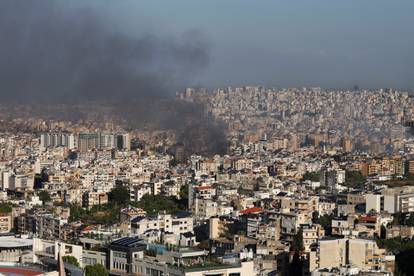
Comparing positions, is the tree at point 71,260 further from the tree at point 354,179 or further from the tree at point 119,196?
the tree at point 354,179

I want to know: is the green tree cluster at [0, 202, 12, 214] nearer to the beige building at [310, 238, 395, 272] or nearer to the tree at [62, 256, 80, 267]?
the tree at [62, 256, 80, 267]

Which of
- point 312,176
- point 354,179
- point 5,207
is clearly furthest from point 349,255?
point 312,176

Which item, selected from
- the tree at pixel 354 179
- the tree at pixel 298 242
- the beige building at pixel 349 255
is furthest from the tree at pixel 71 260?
the tree at pixel 354 179

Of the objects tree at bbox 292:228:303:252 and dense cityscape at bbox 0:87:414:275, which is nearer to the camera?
dense cityscape at bbox 0:87:414:275

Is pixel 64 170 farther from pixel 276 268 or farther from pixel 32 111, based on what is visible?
pixel 276 268

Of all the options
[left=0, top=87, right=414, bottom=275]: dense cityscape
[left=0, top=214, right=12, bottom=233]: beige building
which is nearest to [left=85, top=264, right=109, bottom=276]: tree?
[left=0, top=87, right=414, bottom=275]: dense cityscape

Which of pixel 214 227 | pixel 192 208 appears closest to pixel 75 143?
pixel 192 208

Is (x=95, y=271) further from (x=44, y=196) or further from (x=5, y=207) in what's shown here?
(x=44, y=196)
